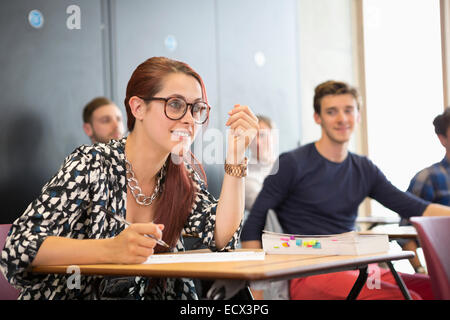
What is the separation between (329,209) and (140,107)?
141cm

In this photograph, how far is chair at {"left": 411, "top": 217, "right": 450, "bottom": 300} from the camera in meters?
1.53

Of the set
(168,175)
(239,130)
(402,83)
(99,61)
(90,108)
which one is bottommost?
(168,175)

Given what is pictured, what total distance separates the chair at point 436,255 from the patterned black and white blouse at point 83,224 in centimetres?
59

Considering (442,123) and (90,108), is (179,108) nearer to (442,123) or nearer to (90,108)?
(90,108)

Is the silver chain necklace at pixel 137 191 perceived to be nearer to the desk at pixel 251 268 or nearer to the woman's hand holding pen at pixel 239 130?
the woman's hand holding pen at pixel 239 130

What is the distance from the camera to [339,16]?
653 cm

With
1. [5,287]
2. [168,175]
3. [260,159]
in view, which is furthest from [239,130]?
[260,159]

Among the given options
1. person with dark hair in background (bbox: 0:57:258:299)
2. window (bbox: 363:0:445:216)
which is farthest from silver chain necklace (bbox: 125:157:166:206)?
window (bbox: 363:0:445:216)

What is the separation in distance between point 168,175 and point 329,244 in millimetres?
670

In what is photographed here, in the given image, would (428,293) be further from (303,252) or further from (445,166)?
(303,252)

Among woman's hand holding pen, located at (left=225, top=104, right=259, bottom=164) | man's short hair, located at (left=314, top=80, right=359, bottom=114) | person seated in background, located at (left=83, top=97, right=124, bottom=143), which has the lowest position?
woman's hand holding pen, located at (left=225, top=104, right=259, bottom=164)

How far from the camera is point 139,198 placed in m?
1.89

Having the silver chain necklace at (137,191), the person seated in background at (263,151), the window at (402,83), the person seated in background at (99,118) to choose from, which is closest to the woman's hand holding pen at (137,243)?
the silver chain necklace at (137,191)

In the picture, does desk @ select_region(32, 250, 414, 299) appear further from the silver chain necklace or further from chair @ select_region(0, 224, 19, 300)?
the silver chain necklace
